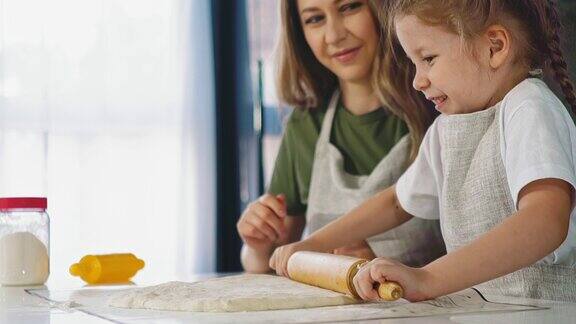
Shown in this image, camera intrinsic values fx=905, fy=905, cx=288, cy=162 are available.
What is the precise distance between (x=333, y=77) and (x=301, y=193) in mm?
246

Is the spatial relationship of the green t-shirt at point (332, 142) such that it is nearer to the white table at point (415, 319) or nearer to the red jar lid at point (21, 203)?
the red jar lid at point (21, 203)

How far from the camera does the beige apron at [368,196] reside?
1.57m

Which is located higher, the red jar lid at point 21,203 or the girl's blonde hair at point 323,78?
the girl's blonde hair at point 323,78

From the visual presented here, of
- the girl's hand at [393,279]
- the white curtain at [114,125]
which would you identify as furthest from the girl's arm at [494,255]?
the white curtain at [114,125]

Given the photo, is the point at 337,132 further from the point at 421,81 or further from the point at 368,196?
the point at 421,81

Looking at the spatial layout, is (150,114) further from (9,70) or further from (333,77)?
(333,77)

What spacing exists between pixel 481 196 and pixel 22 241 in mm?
696

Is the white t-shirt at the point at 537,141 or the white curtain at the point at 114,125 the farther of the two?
the white curtain at the point at 114,125

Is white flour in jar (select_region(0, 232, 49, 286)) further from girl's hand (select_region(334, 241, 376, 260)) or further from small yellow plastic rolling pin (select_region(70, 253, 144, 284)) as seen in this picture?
girl's hand (select_region(334, 241, 376, 260))

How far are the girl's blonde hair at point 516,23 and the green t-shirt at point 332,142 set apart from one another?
0.54m

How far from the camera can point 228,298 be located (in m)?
0.91

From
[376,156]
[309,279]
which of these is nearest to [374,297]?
[309,279]

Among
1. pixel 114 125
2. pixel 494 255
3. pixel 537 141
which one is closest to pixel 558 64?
pixel 537 141

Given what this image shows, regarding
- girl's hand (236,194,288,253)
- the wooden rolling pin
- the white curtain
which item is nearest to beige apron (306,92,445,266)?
girl's hand (236,194,288,253)
